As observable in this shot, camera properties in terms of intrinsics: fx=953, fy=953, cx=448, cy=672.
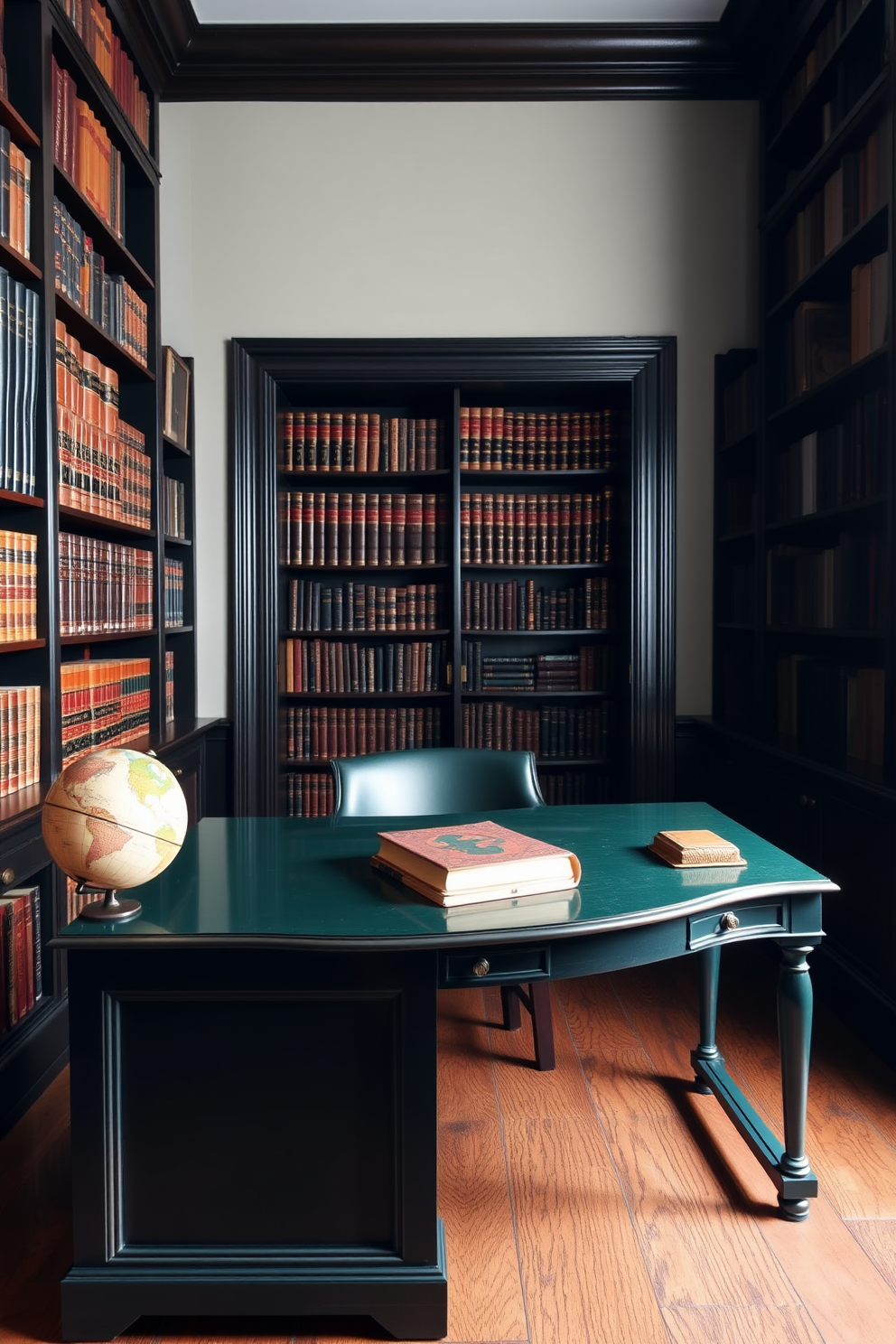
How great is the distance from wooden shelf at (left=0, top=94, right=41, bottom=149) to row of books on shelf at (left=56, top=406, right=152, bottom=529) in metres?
0.63

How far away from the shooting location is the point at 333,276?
384cm

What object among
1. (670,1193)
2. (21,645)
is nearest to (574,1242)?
(670,1193)

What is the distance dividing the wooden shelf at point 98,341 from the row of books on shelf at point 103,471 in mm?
178

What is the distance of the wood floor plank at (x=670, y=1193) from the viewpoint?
1.66 meters

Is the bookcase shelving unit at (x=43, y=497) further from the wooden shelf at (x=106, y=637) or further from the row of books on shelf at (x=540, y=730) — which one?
the row of books on shelf at (x=540, y=730)

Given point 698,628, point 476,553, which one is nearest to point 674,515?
point 698,628

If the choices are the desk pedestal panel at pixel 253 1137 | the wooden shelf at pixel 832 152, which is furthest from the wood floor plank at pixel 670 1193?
the wooden shelf at pixel 832 152

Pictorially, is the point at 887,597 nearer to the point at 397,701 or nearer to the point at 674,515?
the point at 674,515

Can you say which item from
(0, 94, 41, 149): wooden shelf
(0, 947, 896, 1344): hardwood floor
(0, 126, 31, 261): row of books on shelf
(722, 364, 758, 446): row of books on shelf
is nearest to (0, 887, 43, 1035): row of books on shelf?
(0, 947, 896, 1344): hardwood floor

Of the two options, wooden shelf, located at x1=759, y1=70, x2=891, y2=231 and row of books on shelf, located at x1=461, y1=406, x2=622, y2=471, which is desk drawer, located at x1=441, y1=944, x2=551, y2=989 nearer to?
wooden shelf, located at x1=759, y1=70, x2=891, y2=231

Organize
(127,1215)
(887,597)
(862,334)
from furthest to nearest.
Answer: (862,334), (887,597), (127,1215)

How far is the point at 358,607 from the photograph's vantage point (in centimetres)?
393

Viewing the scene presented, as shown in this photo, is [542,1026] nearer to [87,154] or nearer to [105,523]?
[105,523]

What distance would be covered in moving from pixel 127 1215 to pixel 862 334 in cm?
282
